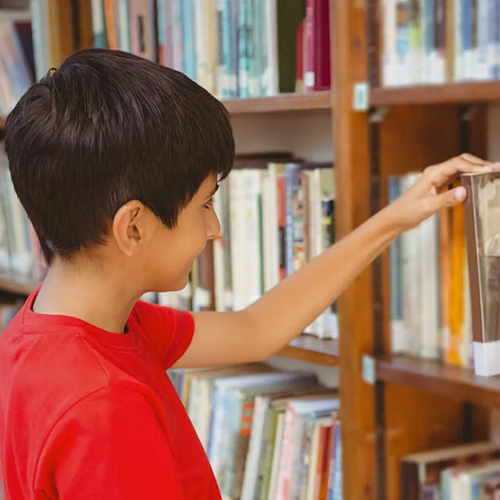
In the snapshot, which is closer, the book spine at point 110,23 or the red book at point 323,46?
the red book at point 323,46

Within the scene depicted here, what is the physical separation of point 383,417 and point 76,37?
118 centimetres

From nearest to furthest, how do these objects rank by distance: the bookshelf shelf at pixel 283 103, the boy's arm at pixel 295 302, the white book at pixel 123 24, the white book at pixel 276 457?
the boy's arm at pixel 295 302, the bookshelf shelf at pixel 283 103, the white book at pixel 276 457, the white book at pixel 123 24

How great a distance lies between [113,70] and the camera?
2.94ft

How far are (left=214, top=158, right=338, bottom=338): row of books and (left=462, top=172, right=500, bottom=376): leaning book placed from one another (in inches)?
13.0

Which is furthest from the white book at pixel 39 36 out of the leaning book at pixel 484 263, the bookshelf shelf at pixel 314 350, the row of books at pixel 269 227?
the leaning book at pixel 484 263

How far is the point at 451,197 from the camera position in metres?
1.10

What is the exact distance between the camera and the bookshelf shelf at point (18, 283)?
2018 mm

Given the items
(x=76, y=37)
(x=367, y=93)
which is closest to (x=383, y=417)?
(x=367, y=93)

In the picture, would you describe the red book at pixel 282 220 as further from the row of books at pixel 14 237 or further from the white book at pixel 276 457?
the row of books at pixel 14 237

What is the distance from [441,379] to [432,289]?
0.49ft

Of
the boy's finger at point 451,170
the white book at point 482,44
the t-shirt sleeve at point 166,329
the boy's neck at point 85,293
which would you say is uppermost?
the white book at point 482,44

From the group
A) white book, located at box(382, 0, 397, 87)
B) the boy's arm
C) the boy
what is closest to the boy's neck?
the boy

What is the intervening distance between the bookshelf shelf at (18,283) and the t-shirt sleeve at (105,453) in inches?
47.4

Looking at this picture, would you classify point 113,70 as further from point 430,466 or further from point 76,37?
point 76,37
